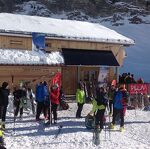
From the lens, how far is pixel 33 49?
24.4m

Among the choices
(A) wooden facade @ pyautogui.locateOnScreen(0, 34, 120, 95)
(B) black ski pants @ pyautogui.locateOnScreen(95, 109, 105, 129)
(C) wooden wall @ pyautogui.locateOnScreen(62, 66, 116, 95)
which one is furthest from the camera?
(C) wooden wall @ pyautogui.locateOnScreen(62, 66, 116, 95)

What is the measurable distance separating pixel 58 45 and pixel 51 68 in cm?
165

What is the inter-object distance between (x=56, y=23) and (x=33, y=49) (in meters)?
5.51

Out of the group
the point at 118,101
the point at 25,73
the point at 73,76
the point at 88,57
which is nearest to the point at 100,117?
the point at 118,101

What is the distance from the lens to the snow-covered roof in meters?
24.9

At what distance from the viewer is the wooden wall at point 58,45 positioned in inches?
931

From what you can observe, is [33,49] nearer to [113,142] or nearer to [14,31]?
[14,31]

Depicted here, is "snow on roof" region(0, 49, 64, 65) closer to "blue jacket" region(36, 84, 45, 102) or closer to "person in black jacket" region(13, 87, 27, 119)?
"person in black jacket" region(13, 87, 27, 119)

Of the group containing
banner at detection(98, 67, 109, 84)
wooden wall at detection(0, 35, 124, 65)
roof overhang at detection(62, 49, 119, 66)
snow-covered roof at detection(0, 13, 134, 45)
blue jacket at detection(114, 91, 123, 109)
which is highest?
snow-covered roof at detection(0, 13, 134, 45)

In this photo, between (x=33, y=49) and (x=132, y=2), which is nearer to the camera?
(x=33, y=49)

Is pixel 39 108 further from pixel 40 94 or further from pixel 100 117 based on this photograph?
pixel 100 117

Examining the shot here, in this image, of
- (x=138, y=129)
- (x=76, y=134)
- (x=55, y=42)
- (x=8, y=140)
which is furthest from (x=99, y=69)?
(x=8, y=140)

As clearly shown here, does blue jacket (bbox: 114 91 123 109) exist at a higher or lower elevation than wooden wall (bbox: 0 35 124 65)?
lower

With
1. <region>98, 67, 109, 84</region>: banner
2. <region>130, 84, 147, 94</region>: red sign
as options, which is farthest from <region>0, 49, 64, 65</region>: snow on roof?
<region>130, 84, 147, 94</region>: red sign
